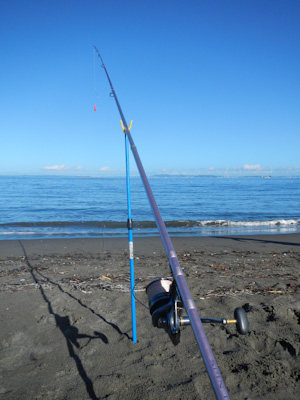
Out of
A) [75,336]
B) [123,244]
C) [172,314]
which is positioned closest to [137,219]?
[123,244]

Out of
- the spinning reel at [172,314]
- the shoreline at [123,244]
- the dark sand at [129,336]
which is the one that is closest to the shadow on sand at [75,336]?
the dark sand at [129,336]

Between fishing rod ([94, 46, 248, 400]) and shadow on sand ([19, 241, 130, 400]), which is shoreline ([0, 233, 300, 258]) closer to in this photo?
shadow on sand ([19, 241, 130, 400])

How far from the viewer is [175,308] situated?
1.77 meters

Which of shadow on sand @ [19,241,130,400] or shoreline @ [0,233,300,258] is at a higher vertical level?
shadow on sand @ [19,241,130,400]

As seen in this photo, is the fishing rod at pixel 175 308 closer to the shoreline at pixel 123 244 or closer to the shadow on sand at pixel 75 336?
the shadow on sand at pixel 75 336

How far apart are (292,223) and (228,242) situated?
26.4 feet

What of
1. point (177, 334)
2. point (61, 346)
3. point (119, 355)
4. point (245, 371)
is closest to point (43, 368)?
point (61, 346)

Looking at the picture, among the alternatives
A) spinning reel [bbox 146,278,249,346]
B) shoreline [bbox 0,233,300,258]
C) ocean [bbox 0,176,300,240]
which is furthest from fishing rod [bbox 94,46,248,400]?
ocean [bbox 0,176,300,240]

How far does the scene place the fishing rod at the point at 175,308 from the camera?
98 cm

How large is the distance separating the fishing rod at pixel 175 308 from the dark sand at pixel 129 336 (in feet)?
4.41

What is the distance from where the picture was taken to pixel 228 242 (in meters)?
11.6

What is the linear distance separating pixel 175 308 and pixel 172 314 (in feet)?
0.13

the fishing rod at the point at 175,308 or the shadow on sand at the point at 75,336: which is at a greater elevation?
the fishing rod at the point at 175,308

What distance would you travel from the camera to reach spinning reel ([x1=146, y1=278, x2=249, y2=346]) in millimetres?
1757
